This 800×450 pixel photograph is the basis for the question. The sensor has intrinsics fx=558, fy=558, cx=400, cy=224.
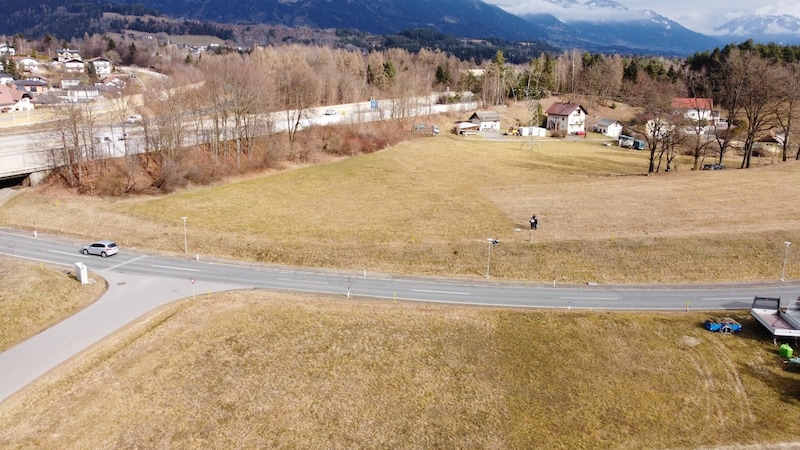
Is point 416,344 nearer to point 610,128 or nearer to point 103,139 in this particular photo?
point 103,139

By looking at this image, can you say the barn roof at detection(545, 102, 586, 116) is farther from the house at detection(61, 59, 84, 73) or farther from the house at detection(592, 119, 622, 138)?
the house at detection(61, 59, 84, 73)

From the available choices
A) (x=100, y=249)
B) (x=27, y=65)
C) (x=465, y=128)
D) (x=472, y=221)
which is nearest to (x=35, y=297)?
(x=100, y=249)

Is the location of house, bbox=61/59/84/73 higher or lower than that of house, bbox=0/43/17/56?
lower

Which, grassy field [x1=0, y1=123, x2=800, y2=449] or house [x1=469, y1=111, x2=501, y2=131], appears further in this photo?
house [x1=469, y1=111, x2=501, y2=131]

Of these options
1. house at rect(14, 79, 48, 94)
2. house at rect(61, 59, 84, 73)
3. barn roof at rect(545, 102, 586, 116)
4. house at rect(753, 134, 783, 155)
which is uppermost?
house at rect(61, 59, 84, 73)

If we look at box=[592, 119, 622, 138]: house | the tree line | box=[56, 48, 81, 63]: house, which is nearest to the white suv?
the tree line

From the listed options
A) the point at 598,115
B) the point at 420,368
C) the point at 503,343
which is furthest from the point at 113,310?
the point at 598,115

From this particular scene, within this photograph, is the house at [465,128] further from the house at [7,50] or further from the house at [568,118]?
the house at [7,50]
